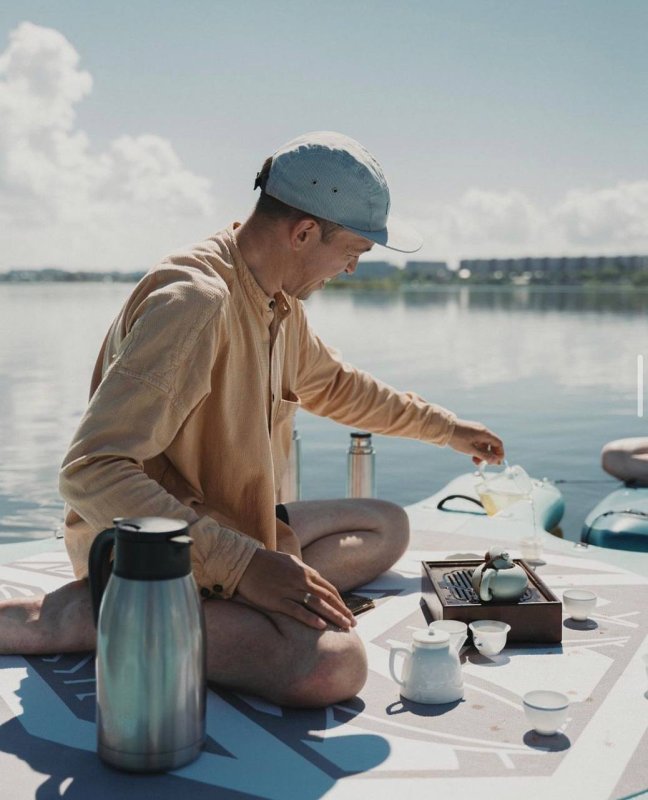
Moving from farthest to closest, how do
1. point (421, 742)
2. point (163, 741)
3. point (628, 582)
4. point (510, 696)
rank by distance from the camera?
point (628, 582), point (510, 696), point (421, 742), point (163, 741)

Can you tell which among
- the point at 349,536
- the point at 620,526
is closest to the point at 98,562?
the point at 349,536

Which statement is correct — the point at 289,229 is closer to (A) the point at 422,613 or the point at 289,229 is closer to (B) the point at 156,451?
(B) the point at 156,451

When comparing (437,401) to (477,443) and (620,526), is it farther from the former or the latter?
(477,443)

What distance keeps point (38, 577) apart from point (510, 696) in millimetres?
1674

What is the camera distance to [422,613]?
285 cm

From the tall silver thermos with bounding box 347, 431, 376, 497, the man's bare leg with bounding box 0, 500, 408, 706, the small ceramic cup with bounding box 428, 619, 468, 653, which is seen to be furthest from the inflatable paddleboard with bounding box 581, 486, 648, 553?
the small ceramic cup with bounding box 428, 619, 468, 653

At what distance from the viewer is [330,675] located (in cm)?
219

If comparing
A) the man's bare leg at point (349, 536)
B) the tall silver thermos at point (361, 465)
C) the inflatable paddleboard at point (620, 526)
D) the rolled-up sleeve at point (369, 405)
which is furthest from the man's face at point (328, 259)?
the inflatable paddleboard at point (620, 526)

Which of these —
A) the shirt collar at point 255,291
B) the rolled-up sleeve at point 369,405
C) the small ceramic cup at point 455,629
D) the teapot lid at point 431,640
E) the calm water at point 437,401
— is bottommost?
the calm water at point 437,401

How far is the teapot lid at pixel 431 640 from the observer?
2236mm

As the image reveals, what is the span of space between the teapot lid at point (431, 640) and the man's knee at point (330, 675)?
0.13 metres

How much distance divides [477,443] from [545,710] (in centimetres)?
133

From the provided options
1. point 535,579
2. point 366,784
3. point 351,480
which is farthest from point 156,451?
point 351,480

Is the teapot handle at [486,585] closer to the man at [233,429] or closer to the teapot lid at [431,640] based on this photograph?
the teapot lid at [431,640]
